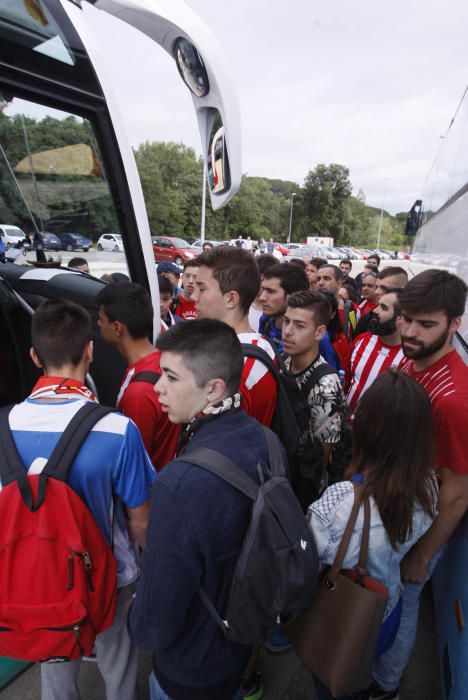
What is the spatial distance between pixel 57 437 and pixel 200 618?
72 centimetres

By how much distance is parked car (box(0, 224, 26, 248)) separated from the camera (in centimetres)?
263

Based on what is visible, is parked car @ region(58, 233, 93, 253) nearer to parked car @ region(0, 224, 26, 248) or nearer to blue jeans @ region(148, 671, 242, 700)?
parked car @ region(0, 224, 26, 248)

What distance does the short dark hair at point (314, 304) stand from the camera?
2.63m

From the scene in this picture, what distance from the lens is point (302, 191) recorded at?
203ft

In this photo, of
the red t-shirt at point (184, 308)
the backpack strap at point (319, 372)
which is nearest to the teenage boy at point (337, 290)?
the red t-shirt at point (184, 308)

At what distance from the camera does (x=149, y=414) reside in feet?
6.24

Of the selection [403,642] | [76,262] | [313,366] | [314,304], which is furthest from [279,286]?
[403,642]

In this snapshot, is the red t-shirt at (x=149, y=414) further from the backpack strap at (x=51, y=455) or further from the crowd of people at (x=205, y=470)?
the backpack strap at (x=51, y=455)

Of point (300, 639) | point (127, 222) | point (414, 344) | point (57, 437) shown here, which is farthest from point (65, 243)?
point (300, 639)

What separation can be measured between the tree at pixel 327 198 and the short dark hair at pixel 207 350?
2499 inches

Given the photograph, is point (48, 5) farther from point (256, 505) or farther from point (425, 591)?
point (425, 591)

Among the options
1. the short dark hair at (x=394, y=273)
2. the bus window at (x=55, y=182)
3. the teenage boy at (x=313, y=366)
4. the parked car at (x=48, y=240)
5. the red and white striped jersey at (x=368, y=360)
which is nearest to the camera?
the bus window at (x=55, y=182)

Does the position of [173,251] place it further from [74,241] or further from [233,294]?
[233,294]

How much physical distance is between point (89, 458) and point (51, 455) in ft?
0.40
